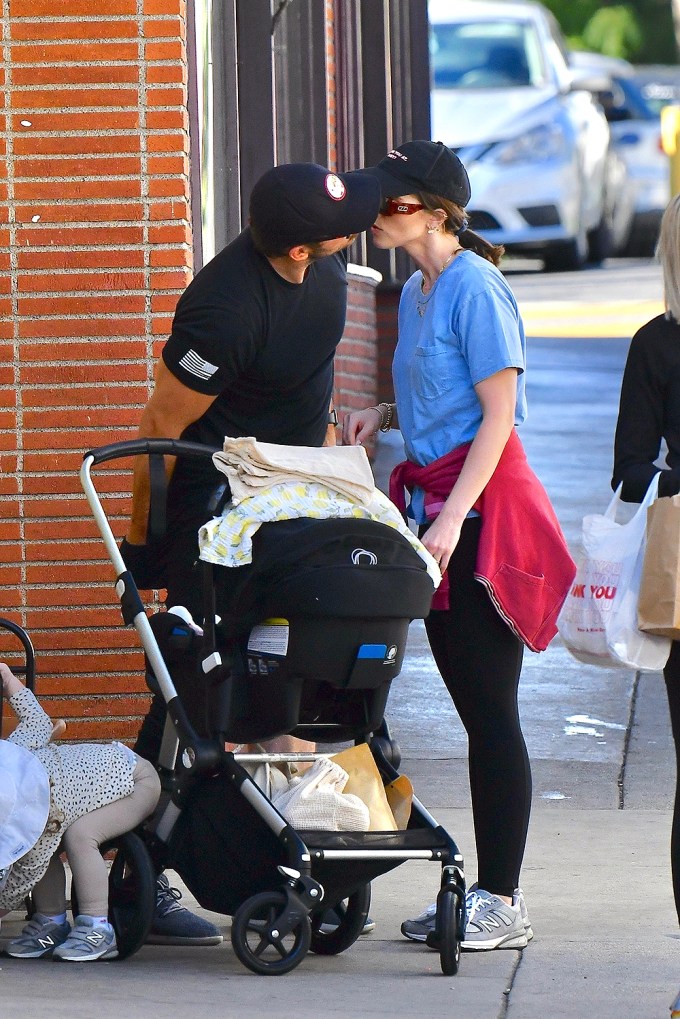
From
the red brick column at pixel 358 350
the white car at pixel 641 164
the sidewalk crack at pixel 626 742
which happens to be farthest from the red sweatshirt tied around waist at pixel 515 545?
the white car at pixel 641 164

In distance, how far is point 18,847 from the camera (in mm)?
4230

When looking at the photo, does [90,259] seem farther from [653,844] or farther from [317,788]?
[653,844]

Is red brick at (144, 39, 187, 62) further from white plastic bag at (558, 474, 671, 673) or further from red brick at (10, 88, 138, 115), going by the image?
white plastic bag at (558, 474, 671, 673)

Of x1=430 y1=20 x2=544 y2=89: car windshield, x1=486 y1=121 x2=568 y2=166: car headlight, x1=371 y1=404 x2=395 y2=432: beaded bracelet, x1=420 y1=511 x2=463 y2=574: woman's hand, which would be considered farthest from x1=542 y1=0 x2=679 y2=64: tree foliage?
x1=420 y1=511 x2=463 y2=574: woman's hand

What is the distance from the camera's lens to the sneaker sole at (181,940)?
15.0 ft

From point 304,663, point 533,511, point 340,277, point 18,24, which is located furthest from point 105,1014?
point 18,24

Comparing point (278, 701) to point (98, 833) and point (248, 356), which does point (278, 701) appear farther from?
point (248, 356)

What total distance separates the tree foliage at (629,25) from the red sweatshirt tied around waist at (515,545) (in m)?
40.6

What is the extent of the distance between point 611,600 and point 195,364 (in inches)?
43.8

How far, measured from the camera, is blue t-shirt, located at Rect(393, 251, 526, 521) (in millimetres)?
4387

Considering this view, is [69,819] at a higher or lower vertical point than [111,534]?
lower

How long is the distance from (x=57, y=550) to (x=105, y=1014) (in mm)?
1800

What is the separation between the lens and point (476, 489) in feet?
14.3

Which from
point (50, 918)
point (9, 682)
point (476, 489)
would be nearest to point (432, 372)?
point (476, 489)
